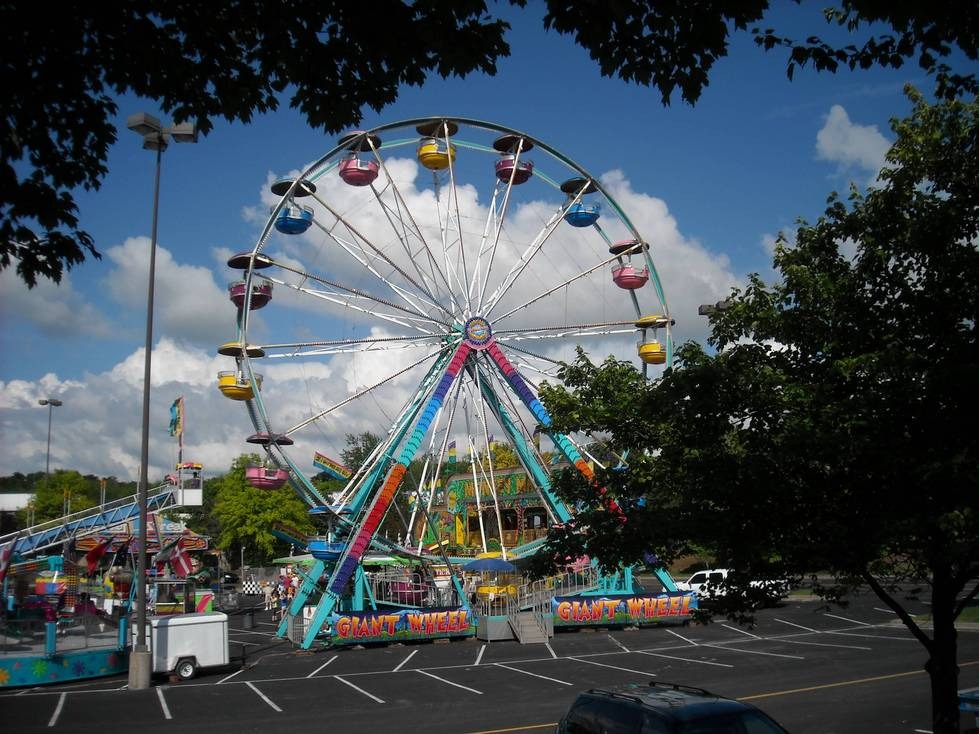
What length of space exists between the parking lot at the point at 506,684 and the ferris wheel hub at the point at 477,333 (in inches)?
393

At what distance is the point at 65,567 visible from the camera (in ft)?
127

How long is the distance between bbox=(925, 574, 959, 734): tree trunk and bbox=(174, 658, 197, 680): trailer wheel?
1734 cm

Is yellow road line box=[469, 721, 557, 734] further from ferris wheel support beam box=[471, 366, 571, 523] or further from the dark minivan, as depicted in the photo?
ferris wheel support beam box=[471, 366, 571, 523]

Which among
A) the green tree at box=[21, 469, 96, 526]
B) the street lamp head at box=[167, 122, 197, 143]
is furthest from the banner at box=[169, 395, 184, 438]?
the green tree at box=[21, 469, 96, 526]

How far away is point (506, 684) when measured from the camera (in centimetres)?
1966

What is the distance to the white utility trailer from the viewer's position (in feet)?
68.9

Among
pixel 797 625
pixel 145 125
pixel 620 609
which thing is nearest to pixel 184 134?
pixel 145 125

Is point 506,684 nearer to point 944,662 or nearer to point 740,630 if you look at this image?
point 740,630

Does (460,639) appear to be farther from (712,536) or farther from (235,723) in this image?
(712,536)

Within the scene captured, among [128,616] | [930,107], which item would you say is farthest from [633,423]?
[128,616]

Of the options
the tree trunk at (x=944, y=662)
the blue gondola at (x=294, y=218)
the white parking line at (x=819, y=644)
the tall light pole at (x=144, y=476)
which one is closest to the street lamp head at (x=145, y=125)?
the tall light pole at (x=144, y=476)

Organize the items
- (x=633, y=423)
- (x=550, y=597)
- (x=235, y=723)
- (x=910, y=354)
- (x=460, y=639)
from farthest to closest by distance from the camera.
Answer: (x=550, y=597) → (x=460, y=639) → (x=235, y=723) → (x=633, y=423) → (x=910, y=354)

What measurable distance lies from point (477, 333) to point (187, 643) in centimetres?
1442

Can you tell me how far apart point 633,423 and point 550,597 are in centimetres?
2201
